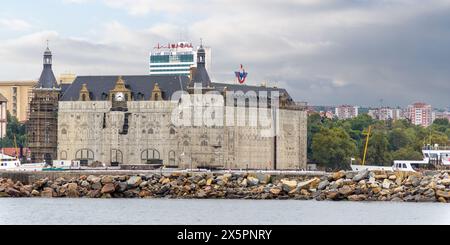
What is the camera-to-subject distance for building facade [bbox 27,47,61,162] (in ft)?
521

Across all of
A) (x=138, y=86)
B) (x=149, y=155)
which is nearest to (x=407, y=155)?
(x=149, y=155)

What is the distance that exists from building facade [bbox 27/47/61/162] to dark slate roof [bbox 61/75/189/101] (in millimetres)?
2189

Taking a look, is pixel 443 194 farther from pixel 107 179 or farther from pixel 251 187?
pixel 107 179

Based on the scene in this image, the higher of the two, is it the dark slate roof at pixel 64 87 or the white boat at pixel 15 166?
the dark slate roof at pixel 64 87

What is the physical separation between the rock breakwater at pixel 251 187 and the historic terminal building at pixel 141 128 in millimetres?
39114

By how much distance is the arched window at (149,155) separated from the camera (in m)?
152

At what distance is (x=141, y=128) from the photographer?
503 ft

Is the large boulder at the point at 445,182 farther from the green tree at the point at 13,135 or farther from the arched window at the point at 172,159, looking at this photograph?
the green tree at the point at 13,135

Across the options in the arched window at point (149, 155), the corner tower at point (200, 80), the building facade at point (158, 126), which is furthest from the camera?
the arched window at point (149, 155)

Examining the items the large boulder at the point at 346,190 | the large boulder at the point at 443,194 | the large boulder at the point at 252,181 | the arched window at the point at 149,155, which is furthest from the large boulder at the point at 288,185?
the arched window at the point at 149,155

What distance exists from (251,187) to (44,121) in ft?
190

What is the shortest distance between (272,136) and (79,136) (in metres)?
22.7

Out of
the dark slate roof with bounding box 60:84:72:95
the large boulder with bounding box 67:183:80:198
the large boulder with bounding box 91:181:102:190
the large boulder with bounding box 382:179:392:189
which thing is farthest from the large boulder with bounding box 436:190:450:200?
the dark slate roof with bounding box 60:84:72:95
